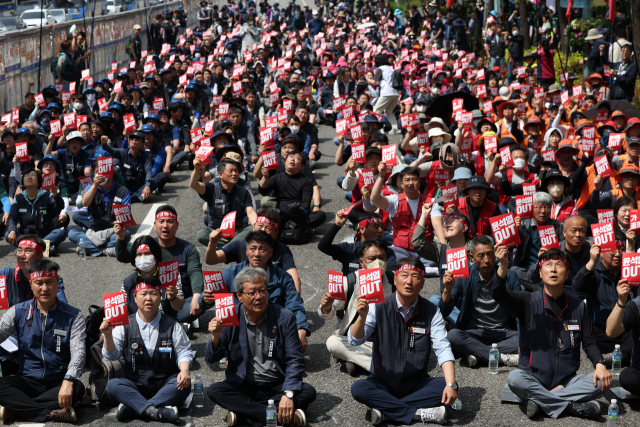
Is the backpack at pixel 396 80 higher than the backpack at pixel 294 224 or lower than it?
higher

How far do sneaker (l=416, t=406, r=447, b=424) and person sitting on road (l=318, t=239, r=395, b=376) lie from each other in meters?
1.13

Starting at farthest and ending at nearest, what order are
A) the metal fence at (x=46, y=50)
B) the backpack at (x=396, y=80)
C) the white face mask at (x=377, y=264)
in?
1. the backpack at (x=396, y=80)
2. the metal fence at (x=46, y=50)
3. the white face mask at (x=377, y=264)

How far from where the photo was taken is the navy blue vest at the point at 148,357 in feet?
23.5

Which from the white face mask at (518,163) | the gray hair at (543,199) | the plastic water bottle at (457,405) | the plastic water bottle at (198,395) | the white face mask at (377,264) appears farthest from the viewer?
the white face mask at (518,163)

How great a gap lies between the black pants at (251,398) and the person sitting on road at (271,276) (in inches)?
41.2

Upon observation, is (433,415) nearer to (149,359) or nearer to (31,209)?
(149,359)

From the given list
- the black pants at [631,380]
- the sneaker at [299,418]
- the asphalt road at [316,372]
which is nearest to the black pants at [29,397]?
the asphalt road at [316,372]

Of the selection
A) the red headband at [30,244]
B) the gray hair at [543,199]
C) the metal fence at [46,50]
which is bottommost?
the gray hair at [543,199]

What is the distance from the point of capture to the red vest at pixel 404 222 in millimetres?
10578

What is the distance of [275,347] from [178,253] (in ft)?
8.04

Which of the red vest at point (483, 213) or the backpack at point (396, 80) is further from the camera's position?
the backpack at point (396, 80)

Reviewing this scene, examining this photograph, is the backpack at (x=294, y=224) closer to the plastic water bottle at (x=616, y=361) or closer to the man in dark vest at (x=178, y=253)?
the man in dark vest at (x=178, y=253)

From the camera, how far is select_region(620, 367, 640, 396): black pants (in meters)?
7.12

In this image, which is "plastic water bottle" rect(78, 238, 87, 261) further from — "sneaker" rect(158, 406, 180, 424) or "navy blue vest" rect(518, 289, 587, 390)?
"navy blue vest" rect(518, 289, 587, 390)
